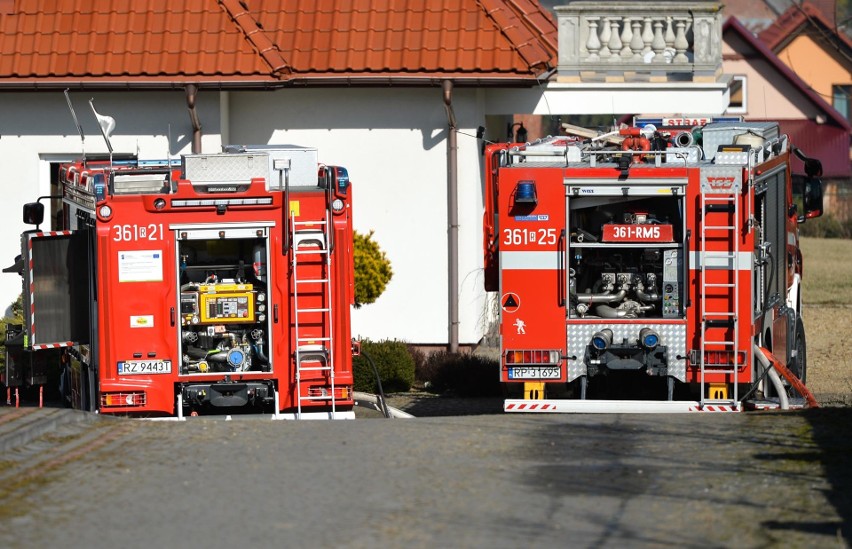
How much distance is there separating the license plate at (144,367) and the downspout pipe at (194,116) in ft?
21.8

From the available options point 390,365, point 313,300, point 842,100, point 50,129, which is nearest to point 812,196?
point 390,365

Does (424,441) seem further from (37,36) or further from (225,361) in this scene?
(37,36)

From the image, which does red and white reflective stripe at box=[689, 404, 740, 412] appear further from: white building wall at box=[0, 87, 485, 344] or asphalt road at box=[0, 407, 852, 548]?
white building wall at box=[0, 87, 485, 344]

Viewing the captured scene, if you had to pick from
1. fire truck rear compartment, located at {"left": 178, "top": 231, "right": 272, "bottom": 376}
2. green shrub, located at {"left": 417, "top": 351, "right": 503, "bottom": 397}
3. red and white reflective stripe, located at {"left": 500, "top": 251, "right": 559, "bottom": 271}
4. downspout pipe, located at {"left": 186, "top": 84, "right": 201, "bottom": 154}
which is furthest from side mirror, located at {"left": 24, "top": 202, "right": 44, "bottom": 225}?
green shrub, located at {"left": 417, "top": 351, "right": 503, "bottom": 397}

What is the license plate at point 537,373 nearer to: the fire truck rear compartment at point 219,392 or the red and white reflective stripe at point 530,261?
the red and white reflective stripe at point 530,261

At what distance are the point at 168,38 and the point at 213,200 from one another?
Answer: 7017 millimetres

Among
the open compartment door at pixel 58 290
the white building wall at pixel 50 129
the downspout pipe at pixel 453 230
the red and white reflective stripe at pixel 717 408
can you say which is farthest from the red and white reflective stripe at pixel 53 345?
the downspout pipe at pixel 453 230

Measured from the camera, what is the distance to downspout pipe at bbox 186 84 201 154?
1866 cm

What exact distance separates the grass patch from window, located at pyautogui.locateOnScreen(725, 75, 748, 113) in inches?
540

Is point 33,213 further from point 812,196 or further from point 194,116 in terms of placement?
point 812,196

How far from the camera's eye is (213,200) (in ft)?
41.5

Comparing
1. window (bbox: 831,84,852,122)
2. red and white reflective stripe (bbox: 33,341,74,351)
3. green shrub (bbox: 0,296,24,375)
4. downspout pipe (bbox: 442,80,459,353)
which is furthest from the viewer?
window (bbox: 831,84,852,122)

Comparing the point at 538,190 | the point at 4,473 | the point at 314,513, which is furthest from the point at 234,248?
the point at 314,513

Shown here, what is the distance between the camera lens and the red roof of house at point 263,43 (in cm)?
1875
